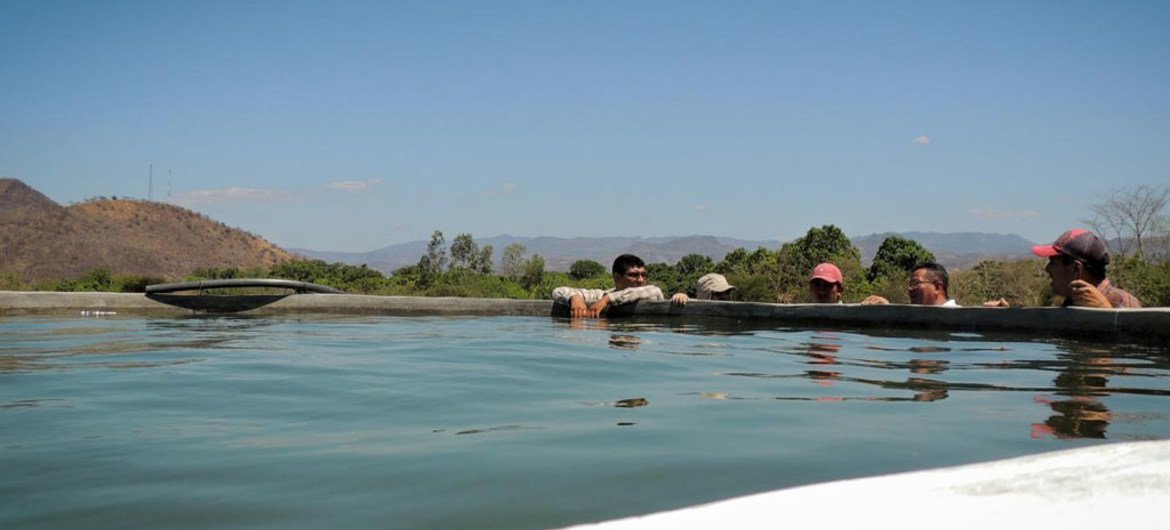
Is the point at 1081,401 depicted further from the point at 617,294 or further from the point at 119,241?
the point at 119,241

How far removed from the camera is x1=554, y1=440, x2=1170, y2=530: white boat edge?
1.37 meters

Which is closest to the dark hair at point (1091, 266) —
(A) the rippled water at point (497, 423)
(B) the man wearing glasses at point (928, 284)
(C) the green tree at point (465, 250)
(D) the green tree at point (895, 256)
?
(A) the rippled water at point (497, 423)

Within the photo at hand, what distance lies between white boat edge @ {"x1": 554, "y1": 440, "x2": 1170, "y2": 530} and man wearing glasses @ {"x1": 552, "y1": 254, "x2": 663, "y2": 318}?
21.3 feet

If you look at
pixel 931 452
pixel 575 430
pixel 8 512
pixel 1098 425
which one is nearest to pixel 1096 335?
pixel 1098 425

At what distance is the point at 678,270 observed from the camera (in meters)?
25.8

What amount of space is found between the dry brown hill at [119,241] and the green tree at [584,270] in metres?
41.9

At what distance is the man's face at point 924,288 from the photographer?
696 cm

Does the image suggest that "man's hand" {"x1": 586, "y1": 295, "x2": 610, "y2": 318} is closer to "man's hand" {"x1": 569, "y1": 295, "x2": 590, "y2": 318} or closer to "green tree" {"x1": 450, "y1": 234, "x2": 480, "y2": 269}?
"man's hand" {"x1": 569, "y1": 295, "x2": 590, "y2": 318}

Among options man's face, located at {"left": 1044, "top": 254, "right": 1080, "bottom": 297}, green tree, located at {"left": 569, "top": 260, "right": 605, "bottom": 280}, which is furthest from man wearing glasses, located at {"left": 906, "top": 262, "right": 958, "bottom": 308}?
Answer: green tree, located at {"left": 569, "top": 260, "right": 605, "bottom": 280}

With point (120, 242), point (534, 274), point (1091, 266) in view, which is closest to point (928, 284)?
point (1091, 266)

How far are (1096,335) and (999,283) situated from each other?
11.0 meters

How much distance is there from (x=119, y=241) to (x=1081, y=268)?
8130 centimetres

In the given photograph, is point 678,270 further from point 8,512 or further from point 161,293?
point 8,512

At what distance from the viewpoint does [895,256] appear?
23109 millimetres
